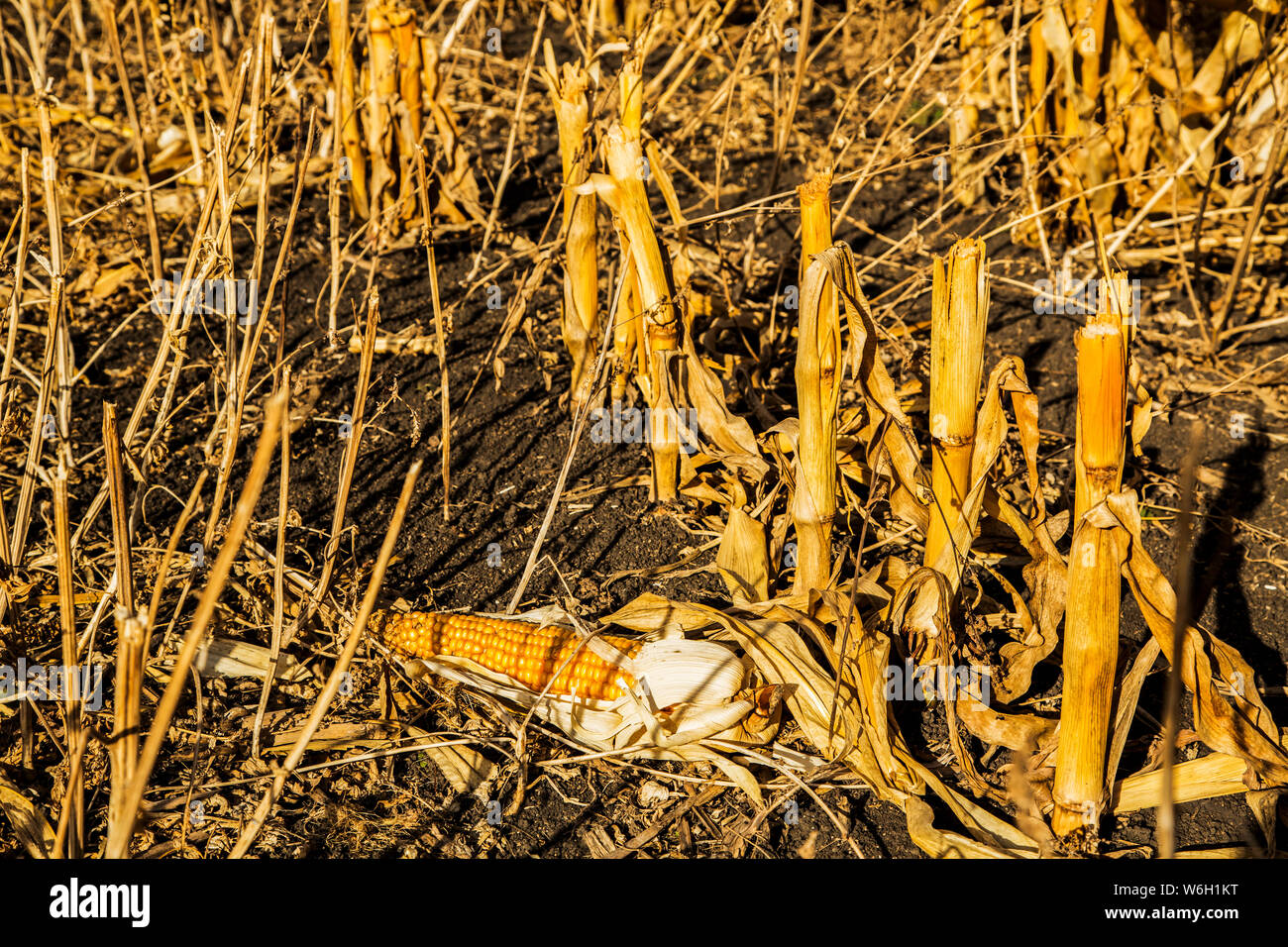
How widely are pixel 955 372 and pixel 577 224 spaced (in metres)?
1.02

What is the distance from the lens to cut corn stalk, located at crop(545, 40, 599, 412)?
7.11ft

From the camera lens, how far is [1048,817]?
165cm

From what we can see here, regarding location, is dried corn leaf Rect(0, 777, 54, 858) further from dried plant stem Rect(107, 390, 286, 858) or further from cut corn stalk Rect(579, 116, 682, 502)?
cut corn stalk Rect(579, 116, 682, 502)

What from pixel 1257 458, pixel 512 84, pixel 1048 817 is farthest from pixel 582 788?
pixel 512 84

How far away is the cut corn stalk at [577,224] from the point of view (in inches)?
85.4

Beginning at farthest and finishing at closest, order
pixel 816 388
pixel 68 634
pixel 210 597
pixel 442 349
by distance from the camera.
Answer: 1. pixel 442 349
2. pixel 816 388
3. pixel 68 634
4. pixel 210 597

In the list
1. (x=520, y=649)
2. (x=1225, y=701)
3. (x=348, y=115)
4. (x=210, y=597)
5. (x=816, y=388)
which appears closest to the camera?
(x=210, y=597)

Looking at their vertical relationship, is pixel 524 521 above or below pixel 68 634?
above

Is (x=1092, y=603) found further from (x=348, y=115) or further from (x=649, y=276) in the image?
(x=348, y=115)

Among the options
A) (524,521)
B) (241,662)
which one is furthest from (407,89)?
(241,662)

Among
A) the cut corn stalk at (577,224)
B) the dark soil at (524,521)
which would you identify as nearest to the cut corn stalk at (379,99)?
the dark soil at (524,521)

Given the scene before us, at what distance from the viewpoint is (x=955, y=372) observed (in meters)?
1.57

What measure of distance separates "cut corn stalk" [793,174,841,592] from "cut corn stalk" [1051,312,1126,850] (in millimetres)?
447

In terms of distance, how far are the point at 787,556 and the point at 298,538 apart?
42.1 inches
